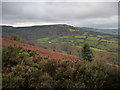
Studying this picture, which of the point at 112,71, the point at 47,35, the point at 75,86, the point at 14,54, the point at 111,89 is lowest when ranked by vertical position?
the point at 111,89

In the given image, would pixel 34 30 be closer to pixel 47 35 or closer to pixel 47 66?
pixel 47 35

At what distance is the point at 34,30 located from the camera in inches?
2304

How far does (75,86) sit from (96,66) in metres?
1.47

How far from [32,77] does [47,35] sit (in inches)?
2534

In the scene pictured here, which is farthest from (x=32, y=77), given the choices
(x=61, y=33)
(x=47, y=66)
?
(x=61, y=33)

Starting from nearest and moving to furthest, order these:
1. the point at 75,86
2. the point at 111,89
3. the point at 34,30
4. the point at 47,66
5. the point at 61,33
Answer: the point at 75,86, the point at 111,89, the point at 47,66, the point at 34,30, the point at 61,33

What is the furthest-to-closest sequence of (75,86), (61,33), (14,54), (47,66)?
(61,33)
(14,54)
(47,66)
(75,86)

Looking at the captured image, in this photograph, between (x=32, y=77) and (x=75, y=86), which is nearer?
(x=75, y=86)

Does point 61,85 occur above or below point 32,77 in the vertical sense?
below

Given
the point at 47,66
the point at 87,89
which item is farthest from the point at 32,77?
the point at 87,89

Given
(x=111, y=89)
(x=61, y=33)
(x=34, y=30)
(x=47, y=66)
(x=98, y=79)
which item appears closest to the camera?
(x=111, y=89)

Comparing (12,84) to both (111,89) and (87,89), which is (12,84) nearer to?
(87,89)

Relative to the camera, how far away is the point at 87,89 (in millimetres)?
2508

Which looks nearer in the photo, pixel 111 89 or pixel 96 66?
pixel 111 89
